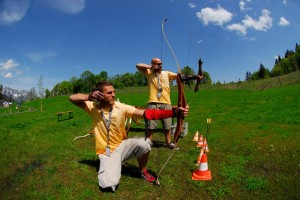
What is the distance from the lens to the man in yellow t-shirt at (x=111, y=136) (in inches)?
227

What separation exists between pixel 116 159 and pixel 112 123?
0.77 metres

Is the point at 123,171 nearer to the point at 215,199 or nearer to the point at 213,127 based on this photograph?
the point at 215,199

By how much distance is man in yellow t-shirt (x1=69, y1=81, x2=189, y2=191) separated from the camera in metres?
5.77

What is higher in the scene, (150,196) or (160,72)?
(160,72)

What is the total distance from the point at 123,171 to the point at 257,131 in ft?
21.5

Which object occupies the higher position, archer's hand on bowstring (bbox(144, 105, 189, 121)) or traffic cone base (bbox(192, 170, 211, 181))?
archer's hand on bowstring (bbox(144, 105, 189, 121))

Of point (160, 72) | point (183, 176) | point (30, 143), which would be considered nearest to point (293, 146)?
point (183, 176)

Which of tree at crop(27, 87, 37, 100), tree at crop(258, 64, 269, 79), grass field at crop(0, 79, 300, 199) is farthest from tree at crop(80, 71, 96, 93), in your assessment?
grass field at crop(0, 79, 300, 199)

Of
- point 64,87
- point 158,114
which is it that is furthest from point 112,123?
point 64,87

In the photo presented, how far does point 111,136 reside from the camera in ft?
20.1

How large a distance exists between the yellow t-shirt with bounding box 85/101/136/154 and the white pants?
0.16 meters

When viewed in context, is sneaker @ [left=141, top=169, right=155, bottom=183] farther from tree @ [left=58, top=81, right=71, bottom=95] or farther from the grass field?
tree @ [left=58, top=81, right=71, bottom=95]

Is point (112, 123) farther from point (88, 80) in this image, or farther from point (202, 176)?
point (88, 80)

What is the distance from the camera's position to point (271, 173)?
6.39m
